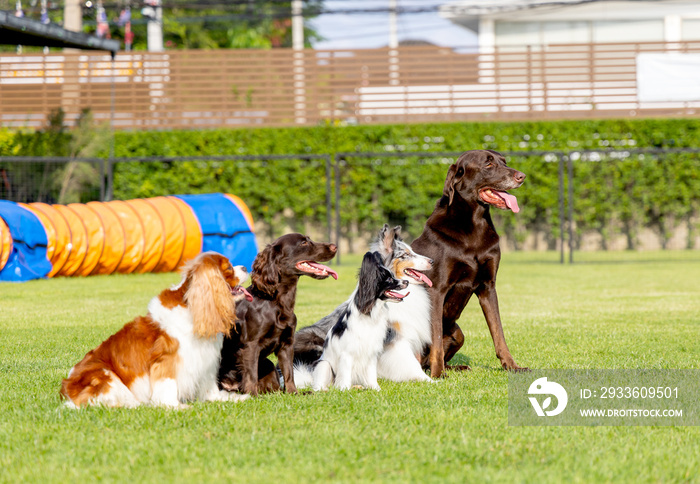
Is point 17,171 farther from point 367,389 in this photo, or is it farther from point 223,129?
point 367,389

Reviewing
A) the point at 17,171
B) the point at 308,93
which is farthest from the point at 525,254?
the point at 17,171

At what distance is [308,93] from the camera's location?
70.9ft

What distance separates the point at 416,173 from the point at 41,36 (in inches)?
368

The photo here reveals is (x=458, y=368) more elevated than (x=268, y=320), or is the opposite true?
(x=268, y=320)

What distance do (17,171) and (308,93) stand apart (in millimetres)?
8252

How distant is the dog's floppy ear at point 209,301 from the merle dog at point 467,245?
180 centimetres

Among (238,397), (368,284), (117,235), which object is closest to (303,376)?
(238,397)

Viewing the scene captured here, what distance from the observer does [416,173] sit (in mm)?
19578

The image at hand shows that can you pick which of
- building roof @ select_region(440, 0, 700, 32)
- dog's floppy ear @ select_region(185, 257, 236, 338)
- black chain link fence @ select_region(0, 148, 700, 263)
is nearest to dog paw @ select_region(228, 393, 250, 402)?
dog's floppy ear @ select_region(185, 257, 236, 338)

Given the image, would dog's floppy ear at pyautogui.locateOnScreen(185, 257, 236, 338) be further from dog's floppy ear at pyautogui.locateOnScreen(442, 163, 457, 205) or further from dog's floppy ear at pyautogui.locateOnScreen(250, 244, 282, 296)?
dog's floppy ear at pyautogui.locateOnScreen(442, 163, 457, 205)

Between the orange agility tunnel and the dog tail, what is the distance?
26.4 ft

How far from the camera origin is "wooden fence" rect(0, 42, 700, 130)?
20906 millimetres

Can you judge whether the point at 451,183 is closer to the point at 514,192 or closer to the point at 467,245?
the point at 467,245

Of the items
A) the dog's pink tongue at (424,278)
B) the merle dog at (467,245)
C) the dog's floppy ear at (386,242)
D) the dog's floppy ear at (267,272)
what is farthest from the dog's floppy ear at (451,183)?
the dog's floppy ear at (267,272)
